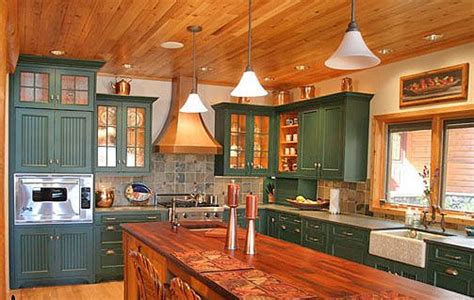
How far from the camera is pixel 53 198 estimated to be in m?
5.45

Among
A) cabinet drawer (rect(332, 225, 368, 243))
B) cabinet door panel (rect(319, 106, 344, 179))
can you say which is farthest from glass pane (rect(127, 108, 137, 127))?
cabinet drawer (rect(332, 225, 368, 243))

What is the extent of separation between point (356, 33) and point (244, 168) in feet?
15.7

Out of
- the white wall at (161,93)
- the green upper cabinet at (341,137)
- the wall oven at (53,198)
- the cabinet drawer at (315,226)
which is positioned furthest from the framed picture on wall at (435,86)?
the wall oven at (53,198)

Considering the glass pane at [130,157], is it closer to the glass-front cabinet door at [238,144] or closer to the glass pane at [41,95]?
the glass pane at [41,95]

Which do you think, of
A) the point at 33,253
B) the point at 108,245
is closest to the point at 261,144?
the point at 108,245

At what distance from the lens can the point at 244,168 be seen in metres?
6.96

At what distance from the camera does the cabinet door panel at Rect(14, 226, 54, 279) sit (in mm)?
5309

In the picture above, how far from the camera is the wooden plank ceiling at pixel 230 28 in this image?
11.4ft

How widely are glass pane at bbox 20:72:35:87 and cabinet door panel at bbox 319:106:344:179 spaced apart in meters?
3.61

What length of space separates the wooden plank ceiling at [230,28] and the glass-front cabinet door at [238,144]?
4.58ft

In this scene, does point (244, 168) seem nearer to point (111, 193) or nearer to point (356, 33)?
point (111, 193)

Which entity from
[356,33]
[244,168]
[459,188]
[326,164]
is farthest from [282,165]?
[356,33]

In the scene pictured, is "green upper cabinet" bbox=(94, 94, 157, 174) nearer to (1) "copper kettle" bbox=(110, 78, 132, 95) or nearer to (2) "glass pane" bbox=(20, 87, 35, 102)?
(1) "copper kettle" bbox=(110, 78, 132, 95)

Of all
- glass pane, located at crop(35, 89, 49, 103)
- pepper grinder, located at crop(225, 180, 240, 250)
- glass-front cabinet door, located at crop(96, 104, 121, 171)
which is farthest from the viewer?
glass-front cabinet door, located at crop(96, 104, 121, 171)
